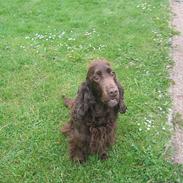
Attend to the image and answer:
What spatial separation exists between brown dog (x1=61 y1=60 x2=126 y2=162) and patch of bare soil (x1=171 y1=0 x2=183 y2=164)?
3.16 ft

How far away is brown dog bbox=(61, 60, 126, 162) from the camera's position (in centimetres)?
448

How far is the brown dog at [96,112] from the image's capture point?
4.48 meters

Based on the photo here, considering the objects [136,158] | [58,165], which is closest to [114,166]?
[136,158]

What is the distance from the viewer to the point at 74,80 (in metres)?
7.04

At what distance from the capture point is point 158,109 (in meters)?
6.23

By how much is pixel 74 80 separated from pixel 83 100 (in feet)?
7.73

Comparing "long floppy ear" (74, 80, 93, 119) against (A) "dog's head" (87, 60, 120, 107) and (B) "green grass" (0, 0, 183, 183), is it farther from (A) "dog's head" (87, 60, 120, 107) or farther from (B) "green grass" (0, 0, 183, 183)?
(B) "green grass" (0, 0, 183, 183)

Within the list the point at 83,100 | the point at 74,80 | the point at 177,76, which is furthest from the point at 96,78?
the point at 177,76

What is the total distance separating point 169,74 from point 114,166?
8.85ft

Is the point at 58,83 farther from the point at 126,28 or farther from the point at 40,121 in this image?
the point at 126,28

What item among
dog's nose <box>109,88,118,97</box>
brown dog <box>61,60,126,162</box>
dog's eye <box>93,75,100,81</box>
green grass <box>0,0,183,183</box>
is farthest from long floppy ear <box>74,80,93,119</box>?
green grass <box>0,0,183,183</box>

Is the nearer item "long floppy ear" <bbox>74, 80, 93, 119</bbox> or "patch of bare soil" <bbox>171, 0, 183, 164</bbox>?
"long floppy ear" <bbox>74, 80, 93, 119</bbox>

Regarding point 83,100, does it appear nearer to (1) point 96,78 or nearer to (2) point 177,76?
(1) point 96,78

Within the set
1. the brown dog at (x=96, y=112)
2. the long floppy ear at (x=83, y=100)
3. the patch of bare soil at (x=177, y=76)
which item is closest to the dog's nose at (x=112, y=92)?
the brown dog at (x=96, y=112)
